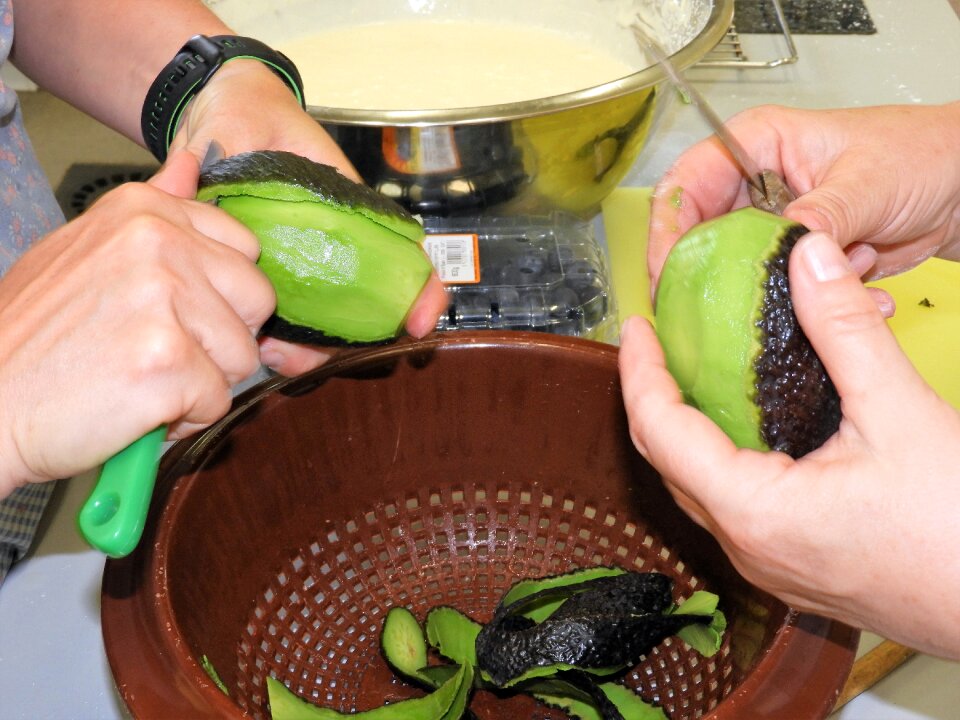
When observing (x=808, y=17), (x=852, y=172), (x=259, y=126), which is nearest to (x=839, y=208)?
(x=852, y=172)

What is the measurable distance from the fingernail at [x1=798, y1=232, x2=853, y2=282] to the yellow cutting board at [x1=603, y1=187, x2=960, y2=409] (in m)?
0.59

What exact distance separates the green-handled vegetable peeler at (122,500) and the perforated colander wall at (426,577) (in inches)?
11.5

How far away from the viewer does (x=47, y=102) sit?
1720mm

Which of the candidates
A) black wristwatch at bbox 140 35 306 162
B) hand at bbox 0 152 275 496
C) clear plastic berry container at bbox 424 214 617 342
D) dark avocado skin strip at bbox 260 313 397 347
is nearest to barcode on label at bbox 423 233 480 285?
clear plastic berry container at bbox 424 214 617 342

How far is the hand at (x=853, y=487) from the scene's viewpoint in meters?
0.55

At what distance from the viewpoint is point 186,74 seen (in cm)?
85

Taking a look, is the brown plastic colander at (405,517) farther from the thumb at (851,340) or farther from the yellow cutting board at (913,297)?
the yellow cutting board at (913,297)

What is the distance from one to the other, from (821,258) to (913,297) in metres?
0.73

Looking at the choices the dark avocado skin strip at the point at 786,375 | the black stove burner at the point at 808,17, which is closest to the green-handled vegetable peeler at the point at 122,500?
the dark avocado skin strip at the point at 786,375

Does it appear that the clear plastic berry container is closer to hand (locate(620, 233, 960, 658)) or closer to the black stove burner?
hand (locate(620, 233, 960, 658))

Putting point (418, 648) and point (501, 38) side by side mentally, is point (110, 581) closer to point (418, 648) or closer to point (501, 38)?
point (418, 648)

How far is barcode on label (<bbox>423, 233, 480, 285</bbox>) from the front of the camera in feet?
3.67

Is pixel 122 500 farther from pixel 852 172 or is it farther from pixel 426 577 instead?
pixel 852 172

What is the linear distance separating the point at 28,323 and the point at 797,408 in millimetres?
504
